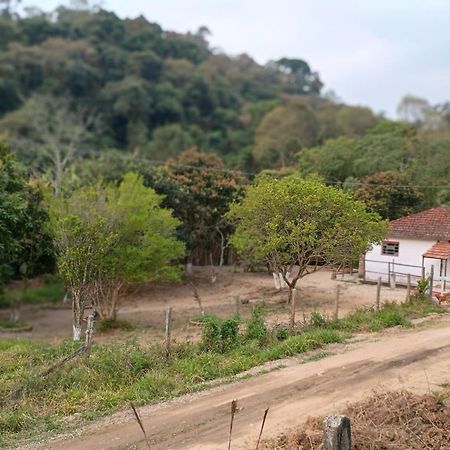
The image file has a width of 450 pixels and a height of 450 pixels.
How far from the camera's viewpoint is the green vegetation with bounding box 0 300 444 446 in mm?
9291

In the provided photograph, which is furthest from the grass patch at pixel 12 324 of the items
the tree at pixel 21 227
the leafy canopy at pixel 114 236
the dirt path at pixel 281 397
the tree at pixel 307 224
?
the dirt path at pixel 281 397

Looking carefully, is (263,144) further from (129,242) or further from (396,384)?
(396,384)

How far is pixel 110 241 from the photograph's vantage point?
1809 centimetres

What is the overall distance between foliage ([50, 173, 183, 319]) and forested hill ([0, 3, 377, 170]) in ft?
79.7

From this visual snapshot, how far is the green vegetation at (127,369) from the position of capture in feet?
30.5

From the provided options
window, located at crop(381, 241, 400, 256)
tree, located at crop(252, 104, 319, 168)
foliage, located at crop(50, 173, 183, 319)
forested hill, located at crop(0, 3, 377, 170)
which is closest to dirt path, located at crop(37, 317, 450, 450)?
foliage, located at crop(50, 173, 183, 319)

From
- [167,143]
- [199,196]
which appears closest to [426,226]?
[199,196]

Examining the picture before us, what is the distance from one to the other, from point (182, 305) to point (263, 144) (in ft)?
92.9

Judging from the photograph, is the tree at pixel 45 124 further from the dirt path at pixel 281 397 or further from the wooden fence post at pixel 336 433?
the wooden fence post at pixel 336 433

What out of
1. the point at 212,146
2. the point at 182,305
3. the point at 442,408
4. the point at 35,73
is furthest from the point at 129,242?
the point at 35,73

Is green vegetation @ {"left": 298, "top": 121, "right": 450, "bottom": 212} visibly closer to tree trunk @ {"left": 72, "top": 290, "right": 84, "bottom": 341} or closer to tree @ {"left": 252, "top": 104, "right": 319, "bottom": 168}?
tree @ {"left": 252, "top": 104, "right": 319, "bottom": 168}

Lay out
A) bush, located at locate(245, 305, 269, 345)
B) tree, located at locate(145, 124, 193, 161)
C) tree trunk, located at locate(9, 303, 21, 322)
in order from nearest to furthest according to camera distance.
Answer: bush, located at locate(245, 305, 269, 345) → tree trunk, located at locate(9, 303, 21, 322) → tree, located at locate(145, 124, 193, 161)

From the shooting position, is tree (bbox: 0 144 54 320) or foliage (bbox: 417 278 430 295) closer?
tree (bbox: 0 144 54 320)

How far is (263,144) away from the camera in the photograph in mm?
49719
